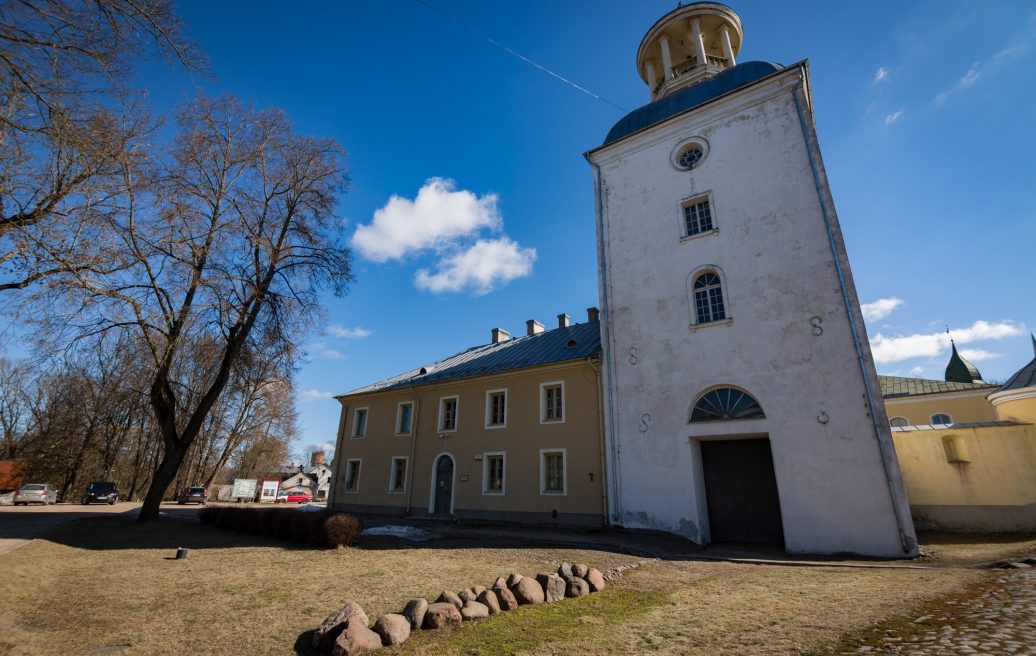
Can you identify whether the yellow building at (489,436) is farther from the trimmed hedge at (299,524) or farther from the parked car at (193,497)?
the parked car at (193,497)

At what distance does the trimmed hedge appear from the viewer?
10.6 metres

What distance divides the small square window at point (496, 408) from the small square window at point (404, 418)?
526cm

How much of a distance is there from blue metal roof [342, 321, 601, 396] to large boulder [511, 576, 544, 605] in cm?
1164

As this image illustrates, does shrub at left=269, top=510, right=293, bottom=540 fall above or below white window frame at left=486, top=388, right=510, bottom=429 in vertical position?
below

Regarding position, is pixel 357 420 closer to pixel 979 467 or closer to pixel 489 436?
pixel 489 436

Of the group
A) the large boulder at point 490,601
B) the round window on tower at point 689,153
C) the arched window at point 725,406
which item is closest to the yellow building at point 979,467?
the arched window at point 725,406

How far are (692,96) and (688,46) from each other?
643 cm

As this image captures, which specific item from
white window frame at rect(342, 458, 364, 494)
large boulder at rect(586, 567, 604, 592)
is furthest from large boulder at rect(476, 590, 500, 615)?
white window frame at rect(342, 458, 364, 494)

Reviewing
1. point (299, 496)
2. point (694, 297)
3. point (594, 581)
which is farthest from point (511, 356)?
point (299, 496)

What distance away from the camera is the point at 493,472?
19.5 metres

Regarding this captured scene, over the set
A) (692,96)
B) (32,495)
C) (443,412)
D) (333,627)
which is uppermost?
(692,96)

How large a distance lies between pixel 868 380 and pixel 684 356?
186 inches

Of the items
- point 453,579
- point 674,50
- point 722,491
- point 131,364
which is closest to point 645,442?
point 722,491

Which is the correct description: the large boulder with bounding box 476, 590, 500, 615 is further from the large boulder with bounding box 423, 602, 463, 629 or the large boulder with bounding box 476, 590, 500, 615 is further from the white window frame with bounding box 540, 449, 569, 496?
the white window frame with bounding box 540, 449, 569, 496
